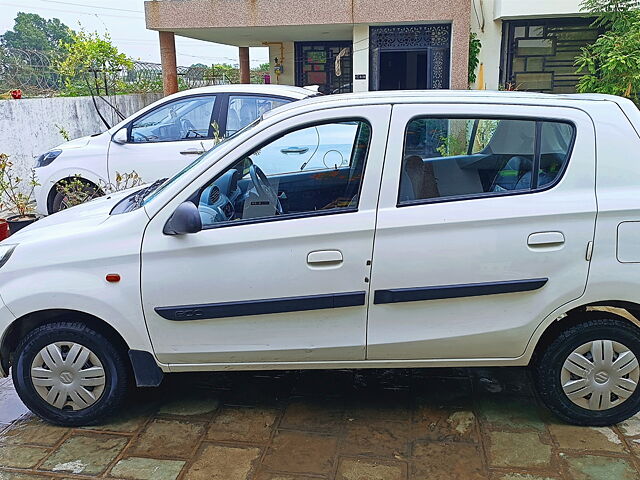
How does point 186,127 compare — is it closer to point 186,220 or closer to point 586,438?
point 186,220

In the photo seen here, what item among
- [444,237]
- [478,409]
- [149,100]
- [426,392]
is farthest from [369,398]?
[149,100]

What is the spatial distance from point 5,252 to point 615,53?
830 cm

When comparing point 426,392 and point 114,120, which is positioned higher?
point 114,120

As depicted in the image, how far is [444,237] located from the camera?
301cm

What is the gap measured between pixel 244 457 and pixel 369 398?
0.91 m

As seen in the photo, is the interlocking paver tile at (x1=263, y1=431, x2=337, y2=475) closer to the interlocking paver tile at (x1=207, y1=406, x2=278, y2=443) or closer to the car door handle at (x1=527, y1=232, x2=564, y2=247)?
the interlocking paver tile at (x1=207, y1=406, x2=278, y2=443)

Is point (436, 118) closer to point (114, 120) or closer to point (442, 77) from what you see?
point (442, 77)

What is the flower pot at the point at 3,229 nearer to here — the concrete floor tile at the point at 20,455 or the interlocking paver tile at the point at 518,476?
the concrete floor tile at the point at 20,455

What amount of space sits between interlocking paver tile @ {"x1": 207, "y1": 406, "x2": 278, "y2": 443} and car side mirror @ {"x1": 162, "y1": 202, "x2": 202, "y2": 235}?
116 centimetres

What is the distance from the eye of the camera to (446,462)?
300 cm

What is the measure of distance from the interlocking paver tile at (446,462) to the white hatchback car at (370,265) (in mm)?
444

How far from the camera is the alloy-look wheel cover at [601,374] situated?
3.16 meters

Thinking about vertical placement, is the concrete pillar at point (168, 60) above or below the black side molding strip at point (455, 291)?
above

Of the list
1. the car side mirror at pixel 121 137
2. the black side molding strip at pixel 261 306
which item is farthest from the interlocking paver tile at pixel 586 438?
the car side mirror at pixel 121 137
